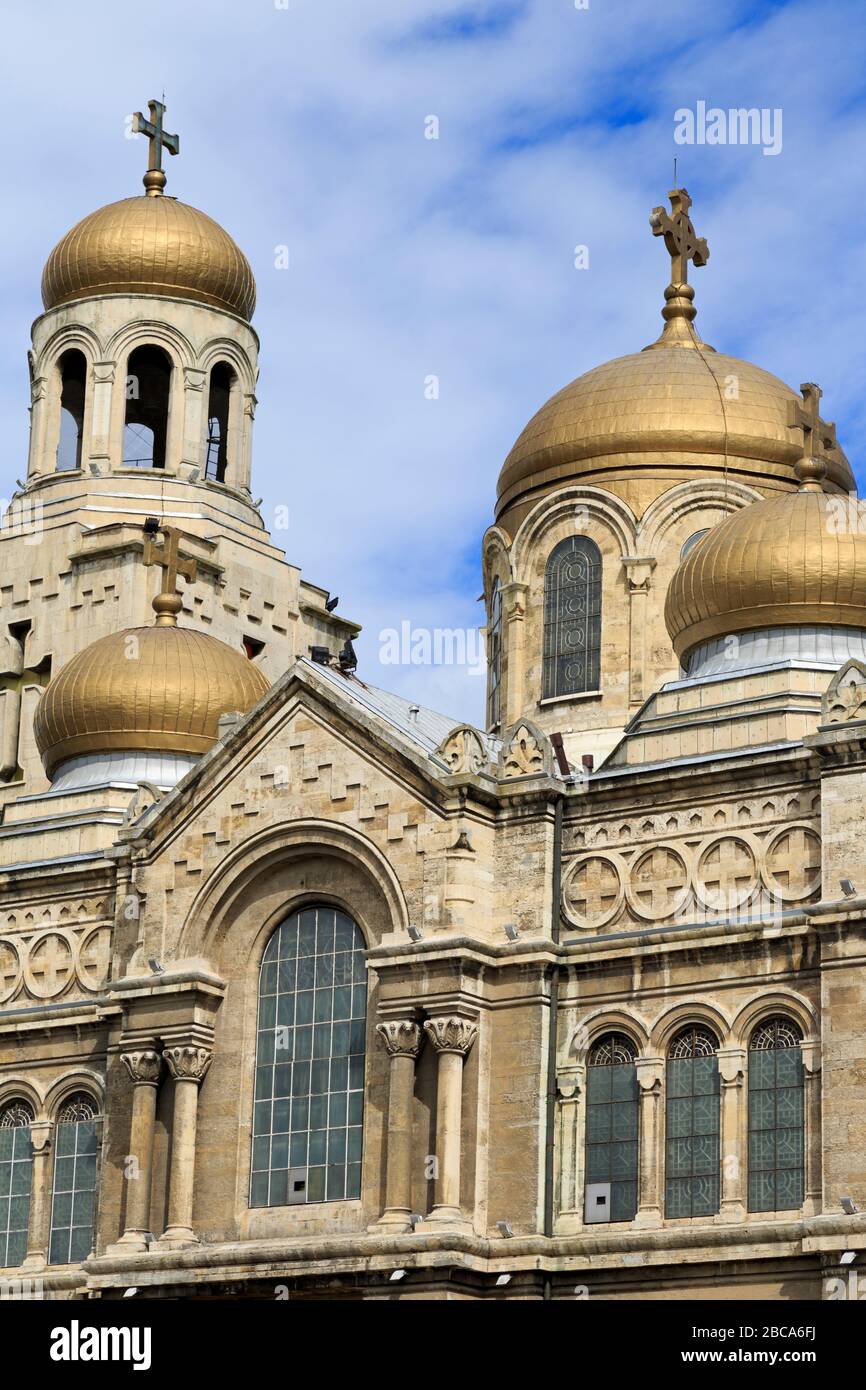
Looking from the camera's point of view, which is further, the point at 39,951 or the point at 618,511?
the point at 618,511

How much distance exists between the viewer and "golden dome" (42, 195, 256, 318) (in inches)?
1769

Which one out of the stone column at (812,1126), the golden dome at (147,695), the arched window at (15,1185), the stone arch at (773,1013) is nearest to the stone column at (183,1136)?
the arched window at (15,1185)

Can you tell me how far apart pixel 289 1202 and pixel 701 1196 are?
5.25 meters

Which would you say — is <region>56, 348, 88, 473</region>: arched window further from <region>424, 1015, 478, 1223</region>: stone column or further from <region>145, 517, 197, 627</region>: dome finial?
<region>424, 1015, 478, 1223</region>: stone column

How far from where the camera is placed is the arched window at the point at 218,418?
4578cm

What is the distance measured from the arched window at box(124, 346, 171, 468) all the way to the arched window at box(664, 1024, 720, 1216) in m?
18.7

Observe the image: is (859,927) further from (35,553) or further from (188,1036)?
(35,553)

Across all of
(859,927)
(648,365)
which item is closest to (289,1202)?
(859,927)

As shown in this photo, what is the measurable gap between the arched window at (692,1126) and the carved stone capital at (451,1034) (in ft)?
7.80

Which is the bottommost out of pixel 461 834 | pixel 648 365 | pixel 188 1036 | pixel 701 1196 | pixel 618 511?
pixel 701 1196

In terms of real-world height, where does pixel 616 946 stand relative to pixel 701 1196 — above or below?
above

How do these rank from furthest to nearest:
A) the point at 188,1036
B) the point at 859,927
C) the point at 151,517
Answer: the point at 151,517 < the point at 188,1036 < the point at 859,927

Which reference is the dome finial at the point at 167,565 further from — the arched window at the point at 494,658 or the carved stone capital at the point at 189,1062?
the carved stone capital at the point at 189,1062

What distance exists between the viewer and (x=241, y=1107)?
3269 cm
